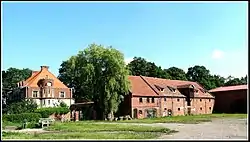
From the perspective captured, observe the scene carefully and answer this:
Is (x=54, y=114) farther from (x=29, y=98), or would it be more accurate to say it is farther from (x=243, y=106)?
(x=243, y=106)

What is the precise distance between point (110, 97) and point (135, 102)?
6.16 metres

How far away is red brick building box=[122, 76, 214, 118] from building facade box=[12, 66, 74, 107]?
46.2ft

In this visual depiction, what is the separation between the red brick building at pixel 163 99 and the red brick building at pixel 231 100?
159 centimetres

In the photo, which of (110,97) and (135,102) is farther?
(135,102)

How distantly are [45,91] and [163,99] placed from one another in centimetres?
1984

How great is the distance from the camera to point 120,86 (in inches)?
1713

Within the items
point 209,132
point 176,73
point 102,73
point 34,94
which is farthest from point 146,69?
point 209,132

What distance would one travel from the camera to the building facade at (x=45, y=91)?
5731 cm

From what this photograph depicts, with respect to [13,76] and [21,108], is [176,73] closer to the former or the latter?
[13,76]

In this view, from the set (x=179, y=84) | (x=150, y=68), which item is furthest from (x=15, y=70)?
(x=179, y=84)

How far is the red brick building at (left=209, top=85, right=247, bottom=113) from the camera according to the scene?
62844mm

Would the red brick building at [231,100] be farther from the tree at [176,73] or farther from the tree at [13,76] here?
the tree at [13,76]

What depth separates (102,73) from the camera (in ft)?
142

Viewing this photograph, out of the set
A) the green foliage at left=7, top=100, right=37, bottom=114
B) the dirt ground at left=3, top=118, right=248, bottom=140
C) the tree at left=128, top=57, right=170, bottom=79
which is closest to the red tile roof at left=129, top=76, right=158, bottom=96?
the green foliage at left=7, top=100, right=37, bottom=114
